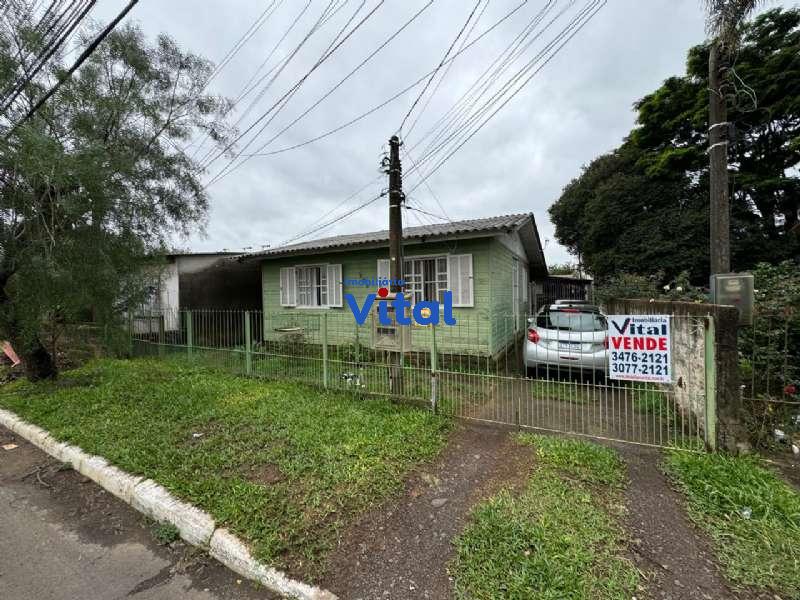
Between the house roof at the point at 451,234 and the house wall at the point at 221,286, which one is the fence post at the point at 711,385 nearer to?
the house roof at the point at 451,234

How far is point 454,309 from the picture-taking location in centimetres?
768

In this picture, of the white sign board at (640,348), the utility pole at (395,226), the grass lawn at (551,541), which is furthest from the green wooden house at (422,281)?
the grass lawn at (551,541)

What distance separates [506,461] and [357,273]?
632 cm

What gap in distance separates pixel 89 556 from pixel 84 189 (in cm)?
463

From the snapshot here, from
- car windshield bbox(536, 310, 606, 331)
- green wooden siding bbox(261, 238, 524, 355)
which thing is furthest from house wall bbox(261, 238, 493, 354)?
car windshield bbox(536, 310, 606, 331)

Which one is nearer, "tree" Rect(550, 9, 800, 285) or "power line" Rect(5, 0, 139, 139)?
"power line" Rect(5, 0, 139, 139)

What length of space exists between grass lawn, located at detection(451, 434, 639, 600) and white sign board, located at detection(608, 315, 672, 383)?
3.09ft

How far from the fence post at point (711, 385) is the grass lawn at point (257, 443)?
8.24 ft

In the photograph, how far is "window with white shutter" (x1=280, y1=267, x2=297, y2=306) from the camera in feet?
32.3

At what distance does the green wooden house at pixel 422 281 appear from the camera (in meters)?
7.20

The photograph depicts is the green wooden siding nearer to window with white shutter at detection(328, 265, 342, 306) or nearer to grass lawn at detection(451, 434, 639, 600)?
window with white shutter at detection(328, 265, 342, 306)

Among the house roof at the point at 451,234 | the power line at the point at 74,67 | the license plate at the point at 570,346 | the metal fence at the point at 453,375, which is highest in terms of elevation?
the power line at the point at 74,67

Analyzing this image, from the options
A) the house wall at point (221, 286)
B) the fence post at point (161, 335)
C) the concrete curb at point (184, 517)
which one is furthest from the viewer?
the house wall at point (221, 286)

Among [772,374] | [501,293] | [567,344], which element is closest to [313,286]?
[501,293]
